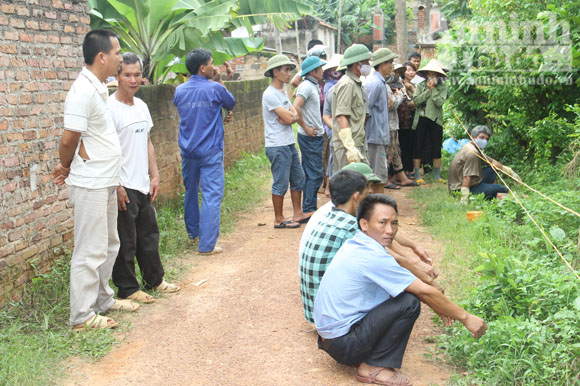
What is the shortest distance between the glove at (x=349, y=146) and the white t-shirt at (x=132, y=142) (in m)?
2.34

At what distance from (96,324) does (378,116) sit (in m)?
4.68

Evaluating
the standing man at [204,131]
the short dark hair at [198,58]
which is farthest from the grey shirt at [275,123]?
the short dark hair at [198,58]

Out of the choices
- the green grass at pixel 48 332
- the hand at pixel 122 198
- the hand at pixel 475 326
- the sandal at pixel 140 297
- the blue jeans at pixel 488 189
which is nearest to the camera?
the hand at pixel 475 326

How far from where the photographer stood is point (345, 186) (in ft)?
14.6

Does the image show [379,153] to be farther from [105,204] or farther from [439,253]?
[105,204]

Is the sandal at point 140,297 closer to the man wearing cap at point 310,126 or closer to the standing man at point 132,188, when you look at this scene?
the standing man at point 132,188

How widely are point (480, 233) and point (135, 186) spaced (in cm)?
357

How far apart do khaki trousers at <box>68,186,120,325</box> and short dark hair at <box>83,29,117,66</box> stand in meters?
0.94

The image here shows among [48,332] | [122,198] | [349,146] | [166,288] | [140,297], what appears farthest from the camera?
[349,146]

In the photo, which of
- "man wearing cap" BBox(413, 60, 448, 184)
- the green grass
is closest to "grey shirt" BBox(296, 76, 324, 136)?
the green grass

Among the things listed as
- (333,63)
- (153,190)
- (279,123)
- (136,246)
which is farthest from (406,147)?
(136,246)

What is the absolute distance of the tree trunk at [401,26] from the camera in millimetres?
16891

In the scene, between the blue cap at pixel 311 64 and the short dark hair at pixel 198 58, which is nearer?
the short dark hair at pixel 198 58

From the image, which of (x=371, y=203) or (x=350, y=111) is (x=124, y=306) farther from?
(x=350, y=111)
